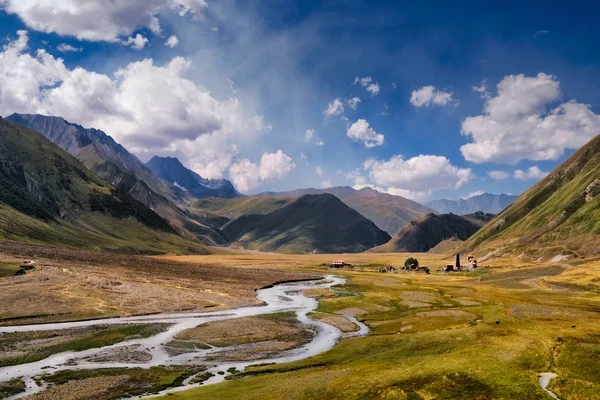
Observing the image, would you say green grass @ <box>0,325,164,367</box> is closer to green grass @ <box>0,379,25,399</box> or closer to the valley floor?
the valley floor

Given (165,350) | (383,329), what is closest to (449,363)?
(383,329)

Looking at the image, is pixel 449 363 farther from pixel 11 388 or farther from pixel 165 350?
pixel 11 388

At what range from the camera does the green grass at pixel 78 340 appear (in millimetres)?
56219

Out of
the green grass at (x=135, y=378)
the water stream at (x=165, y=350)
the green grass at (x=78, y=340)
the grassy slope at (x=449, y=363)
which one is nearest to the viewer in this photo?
the grassy slope at (x=449, y=363)

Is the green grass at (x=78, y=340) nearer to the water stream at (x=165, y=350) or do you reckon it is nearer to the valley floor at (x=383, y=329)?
the valley floor at (x=383, y=329)

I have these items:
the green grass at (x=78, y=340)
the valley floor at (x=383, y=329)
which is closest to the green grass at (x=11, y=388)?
the valley floor at (x=383, y=329)

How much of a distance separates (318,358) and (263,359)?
7.85 m

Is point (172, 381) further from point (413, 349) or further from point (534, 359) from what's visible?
point (534, 359)

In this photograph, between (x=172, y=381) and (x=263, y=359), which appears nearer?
(x=172, y=381)

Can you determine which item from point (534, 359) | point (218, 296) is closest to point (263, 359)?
Result: point (534, 359)

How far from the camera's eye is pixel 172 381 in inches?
1923

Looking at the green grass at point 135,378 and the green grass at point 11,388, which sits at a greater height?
the green grass at point 11,388

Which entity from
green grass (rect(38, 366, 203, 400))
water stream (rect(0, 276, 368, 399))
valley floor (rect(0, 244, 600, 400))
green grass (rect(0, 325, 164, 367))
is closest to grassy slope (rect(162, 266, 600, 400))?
valley floor (rect(0, 244, 600, 400))

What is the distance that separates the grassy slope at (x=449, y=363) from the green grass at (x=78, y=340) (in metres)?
26.3
